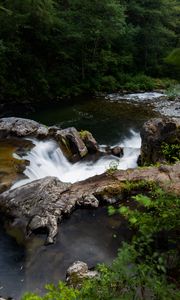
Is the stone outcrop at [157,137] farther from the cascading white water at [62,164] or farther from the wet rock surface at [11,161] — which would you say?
the wet rock surface at [11,161]

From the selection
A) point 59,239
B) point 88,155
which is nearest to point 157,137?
point 88,155

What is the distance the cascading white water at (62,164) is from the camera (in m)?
11.2

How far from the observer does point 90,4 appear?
2283 centimetres

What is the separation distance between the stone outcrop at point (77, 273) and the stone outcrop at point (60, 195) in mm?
1258

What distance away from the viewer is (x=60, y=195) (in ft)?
28.6

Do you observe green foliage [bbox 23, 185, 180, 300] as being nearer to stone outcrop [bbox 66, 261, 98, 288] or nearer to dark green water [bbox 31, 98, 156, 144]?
stone outcrop [bbox 66, 261, 98, 288]

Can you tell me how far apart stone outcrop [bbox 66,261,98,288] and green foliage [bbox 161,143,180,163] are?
5767 millimetres

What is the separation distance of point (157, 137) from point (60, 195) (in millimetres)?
4487

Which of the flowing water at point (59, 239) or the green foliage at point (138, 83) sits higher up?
the flowing water at point (59, 239)

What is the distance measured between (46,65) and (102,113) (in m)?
7.77

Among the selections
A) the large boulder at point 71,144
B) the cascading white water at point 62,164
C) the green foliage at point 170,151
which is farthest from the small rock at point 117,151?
the green foliage at point 170,151

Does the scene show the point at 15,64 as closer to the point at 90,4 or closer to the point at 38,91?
the point at 38,91

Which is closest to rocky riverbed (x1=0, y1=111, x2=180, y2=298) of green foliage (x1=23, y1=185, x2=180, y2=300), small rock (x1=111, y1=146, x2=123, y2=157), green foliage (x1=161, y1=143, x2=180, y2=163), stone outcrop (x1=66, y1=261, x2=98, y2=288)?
green foliage (x1=161, y1=143, x2=180, y2=163)

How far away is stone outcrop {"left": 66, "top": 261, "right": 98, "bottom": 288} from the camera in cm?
586
